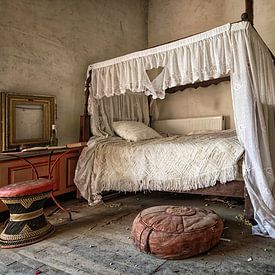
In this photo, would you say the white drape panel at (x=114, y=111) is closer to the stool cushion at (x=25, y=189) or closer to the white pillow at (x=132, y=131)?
the white pillow at (x=132, y=131)

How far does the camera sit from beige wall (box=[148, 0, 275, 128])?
4.19 meters

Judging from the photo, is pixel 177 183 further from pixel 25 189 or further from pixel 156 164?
pixel 25 189

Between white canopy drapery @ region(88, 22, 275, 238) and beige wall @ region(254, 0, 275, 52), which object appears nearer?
white canopy drapery @ region(88, 22, 275, 238)

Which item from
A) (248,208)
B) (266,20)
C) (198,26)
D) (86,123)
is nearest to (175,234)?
(248,208)

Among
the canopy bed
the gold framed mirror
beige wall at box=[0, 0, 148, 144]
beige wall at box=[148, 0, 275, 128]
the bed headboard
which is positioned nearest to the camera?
the canopy bed

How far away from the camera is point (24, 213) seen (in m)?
2.23

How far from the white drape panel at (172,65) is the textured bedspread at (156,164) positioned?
24.4 inches

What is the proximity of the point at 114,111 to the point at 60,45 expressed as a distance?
1.16 meters

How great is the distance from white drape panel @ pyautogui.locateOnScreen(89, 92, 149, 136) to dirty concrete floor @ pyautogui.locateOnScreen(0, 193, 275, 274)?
1.36 meters

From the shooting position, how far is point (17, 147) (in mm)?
3102

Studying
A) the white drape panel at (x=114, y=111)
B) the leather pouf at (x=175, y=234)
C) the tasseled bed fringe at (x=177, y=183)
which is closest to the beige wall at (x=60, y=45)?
the white drape panel at (x=114, y=111)

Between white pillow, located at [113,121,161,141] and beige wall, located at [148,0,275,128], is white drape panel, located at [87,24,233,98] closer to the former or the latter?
white pillow, located at [113,121,161,141]

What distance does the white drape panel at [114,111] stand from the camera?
362cm

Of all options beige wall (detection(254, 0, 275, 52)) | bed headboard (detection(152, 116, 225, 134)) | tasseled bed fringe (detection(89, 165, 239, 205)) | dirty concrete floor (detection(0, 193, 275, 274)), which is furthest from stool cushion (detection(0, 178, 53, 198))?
beige wall (detection(254, 0, 275, 52))
